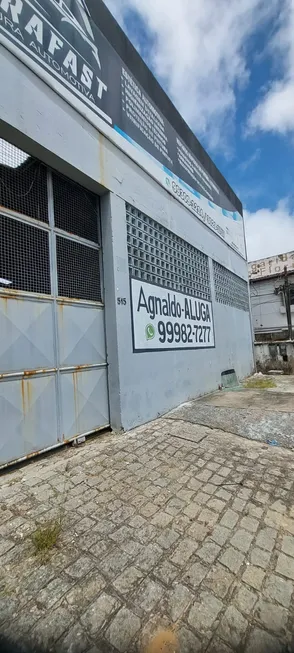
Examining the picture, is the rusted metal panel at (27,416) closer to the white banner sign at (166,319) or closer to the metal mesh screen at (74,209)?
the white banner sign at (166,319)

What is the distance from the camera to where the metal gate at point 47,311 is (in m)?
2.92

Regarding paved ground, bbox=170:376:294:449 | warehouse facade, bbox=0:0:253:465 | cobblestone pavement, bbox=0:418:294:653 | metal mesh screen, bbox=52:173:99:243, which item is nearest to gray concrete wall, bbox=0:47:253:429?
warehouse facade, bbox=0:0:253:465

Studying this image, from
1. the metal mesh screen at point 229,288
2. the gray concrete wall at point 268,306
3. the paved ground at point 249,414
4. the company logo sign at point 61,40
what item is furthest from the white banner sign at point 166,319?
the gray concrete wall at point 268,306

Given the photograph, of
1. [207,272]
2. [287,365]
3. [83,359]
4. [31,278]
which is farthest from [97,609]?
[287,365]

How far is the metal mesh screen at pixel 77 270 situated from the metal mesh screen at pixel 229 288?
4.18 metres

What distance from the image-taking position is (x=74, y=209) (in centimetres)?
377

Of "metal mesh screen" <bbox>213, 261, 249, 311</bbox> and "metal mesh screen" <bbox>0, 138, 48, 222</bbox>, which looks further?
"metal mesh screen" <bbox>213, 261, 249, 311</bbox>

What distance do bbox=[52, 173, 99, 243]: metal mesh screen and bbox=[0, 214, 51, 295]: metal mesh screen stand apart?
0.44 meters

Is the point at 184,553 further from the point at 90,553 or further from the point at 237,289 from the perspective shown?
the point at 237,289

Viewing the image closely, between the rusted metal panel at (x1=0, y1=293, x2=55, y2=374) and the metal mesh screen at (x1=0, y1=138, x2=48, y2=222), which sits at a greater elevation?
the metal mesh screen at (x1=0, y1=138, x2=48, y2=222)

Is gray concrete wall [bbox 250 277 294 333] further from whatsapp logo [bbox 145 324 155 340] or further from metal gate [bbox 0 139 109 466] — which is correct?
metal gate [bbox 0 139 109 466]

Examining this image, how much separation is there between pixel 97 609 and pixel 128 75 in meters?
6.57

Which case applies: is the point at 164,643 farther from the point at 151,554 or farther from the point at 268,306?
the point at 268,306

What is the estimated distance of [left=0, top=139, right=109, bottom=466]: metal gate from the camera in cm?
292
